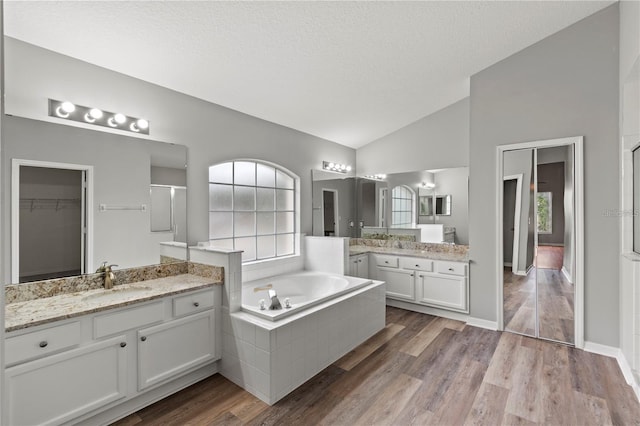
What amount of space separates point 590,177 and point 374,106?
2.38 metres

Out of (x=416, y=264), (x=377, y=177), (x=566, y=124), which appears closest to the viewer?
(x=566, y=124)

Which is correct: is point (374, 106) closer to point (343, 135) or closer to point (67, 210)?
point (343, 135)

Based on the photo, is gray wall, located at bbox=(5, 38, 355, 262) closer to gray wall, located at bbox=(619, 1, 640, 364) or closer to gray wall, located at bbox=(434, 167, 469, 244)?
gray wall, located at bbox=(434, 167, 469, 244)

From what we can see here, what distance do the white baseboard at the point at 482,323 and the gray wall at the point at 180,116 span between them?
234 centimetres

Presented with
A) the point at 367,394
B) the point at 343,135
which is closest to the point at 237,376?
the point at 367,394

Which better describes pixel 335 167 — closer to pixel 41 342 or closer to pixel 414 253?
pixel 414 253

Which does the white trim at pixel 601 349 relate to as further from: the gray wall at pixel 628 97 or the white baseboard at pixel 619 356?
the gray wall at pixel 628 97

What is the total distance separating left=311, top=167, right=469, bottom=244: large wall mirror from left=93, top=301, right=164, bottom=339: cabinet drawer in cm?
269

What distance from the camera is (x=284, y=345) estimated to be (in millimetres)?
2357

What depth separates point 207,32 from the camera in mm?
2365

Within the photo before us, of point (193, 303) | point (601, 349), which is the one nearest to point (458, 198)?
point (601, 349)

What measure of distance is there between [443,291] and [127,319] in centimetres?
330

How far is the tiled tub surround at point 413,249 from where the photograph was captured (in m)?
4.05

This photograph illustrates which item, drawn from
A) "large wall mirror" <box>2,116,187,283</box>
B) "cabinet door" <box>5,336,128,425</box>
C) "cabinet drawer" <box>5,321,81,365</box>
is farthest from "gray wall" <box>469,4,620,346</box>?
"cabinet drawer" <box>5,321,81,365</box>
